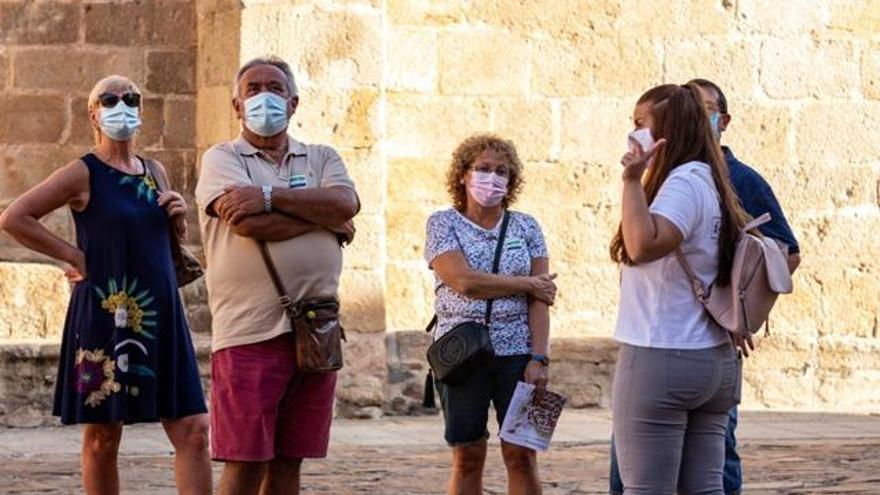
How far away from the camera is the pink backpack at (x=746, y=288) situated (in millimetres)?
5836

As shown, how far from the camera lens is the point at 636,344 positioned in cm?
581

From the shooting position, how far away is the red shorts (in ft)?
21.3

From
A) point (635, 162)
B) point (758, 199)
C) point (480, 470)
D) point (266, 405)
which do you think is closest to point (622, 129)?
point (758, 199)

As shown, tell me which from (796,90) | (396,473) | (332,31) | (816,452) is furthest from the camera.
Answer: (796,90)

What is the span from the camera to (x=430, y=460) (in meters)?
9.99

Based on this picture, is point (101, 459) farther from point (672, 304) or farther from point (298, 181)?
point (672, 304)

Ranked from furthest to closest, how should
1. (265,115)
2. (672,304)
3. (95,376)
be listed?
(95,376)
(265,115)
(672,304)

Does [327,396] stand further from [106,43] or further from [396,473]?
[106,43]

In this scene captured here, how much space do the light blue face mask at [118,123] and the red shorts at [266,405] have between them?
40.1 inches

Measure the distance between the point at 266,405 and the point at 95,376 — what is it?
2.64 feet

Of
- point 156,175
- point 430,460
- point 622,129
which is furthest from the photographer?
point 622,129

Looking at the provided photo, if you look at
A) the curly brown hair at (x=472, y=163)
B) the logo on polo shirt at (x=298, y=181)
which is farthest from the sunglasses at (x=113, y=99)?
the curly brown hair at (x=472, y=163)

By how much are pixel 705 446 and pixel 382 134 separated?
20.4 feet

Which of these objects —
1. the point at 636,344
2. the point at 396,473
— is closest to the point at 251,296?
the point at 636,344
